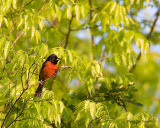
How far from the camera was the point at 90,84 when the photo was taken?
16.2ft

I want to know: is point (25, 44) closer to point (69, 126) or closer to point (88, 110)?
point (69, 126)

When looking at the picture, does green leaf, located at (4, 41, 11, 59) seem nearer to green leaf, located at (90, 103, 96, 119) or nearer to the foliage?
the foliage

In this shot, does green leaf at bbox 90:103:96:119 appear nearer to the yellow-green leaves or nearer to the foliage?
the foliage

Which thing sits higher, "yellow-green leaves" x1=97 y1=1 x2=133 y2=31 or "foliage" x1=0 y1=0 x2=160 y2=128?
"yellow-green leaves" x1=97 y1=1 x2=133 y2=31

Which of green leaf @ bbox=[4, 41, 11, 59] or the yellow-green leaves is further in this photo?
the yellow-green leaves

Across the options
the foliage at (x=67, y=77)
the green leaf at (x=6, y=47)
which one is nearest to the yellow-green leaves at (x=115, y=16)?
the foliage at (x=67, y=77)

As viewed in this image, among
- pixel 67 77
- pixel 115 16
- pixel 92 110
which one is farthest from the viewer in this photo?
pixel 115 16

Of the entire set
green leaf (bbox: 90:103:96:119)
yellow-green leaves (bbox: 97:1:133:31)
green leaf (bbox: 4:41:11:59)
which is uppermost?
yellow-green leaves (bbox: 97:1:133:31)

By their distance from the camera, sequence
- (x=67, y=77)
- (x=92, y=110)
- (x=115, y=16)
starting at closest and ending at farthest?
(x=92, y=110)
(x=67, y=77)
(x=115, y=16)

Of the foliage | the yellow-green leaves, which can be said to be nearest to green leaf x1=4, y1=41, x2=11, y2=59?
the foliage

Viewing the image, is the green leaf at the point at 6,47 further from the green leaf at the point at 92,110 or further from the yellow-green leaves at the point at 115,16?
the yellow-green leaves at the point at 115,16

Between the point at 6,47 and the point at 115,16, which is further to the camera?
the point at 115,16

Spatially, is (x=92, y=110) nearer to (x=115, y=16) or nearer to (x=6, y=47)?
(x=6, y=47)

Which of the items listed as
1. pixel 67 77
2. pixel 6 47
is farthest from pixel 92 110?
pixel 6 47
